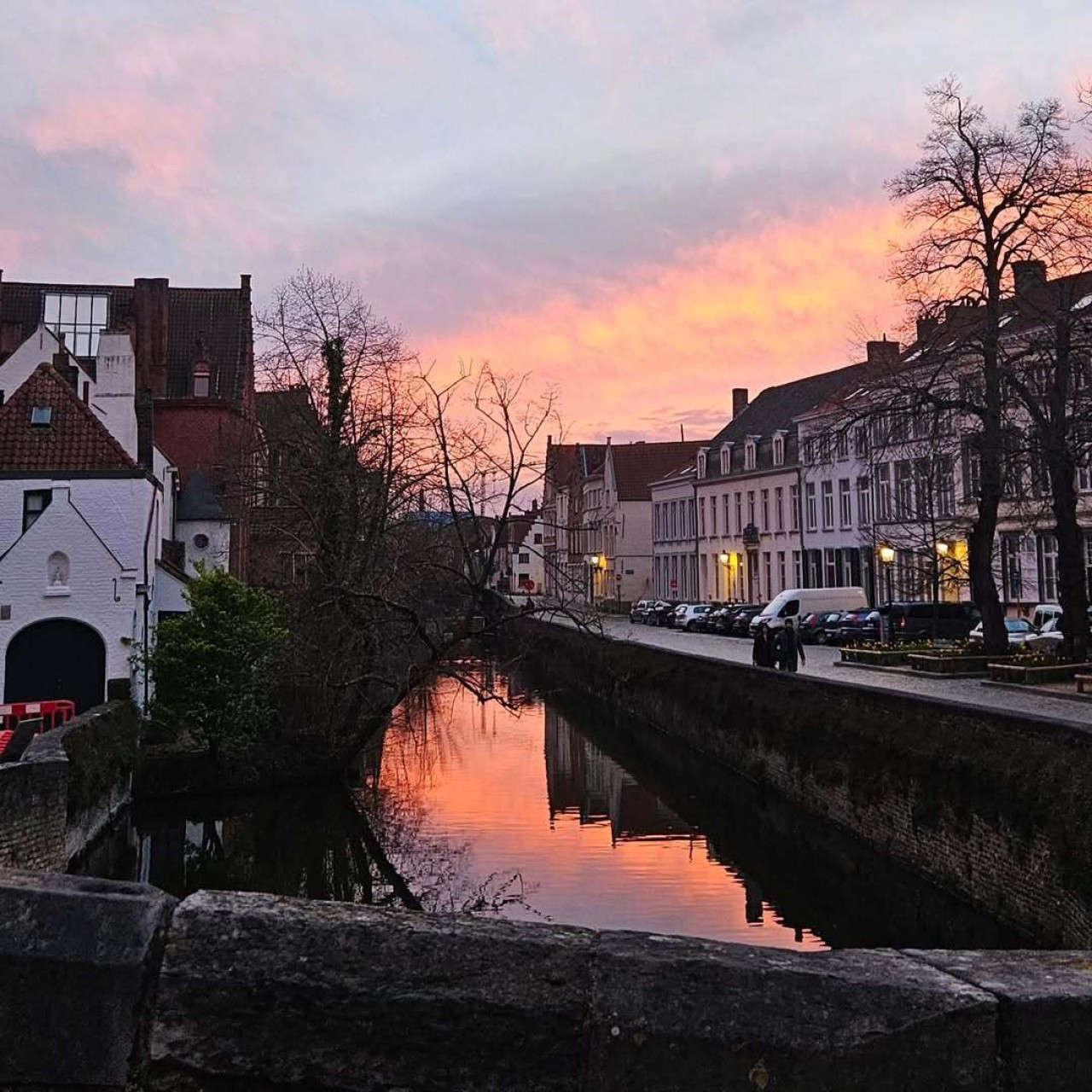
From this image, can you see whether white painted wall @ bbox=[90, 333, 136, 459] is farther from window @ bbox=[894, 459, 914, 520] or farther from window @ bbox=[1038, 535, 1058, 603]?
window @ bbox=[1038, 535, 1058, 603]

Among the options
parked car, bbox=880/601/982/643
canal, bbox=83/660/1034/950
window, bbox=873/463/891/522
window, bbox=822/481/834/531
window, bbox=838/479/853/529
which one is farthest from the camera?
window, bbox=822/481/834/531

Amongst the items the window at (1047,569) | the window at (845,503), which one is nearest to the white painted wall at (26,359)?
the window at (1047,569)

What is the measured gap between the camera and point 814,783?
65.6 feet

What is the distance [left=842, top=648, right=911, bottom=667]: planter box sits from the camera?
2948 cm

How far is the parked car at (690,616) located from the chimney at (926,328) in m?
30.2

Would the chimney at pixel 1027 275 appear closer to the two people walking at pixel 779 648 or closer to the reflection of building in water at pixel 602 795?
the two people walking at pixel 779 648

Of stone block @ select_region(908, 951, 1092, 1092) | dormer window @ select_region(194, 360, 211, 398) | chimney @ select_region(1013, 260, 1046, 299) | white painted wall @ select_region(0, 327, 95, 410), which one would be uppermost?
dormer window @ select_region(194, 360, 211, 398)

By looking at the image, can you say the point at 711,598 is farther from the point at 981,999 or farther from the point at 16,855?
the point at 981,999

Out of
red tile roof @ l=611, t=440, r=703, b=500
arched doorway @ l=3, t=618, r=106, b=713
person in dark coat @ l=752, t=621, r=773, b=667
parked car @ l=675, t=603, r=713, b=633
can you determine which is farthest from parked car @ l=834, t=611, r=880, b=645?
red tile roof @ l=611, t=440, r=703, b=500

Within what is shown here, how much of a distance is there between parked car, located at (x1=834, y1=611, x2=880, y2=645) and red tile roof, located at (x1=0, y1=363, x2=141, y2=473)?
24.0 m

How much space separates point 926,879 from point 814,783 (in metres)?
4.76

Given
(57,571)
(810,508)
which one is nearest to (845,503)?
(810,508)

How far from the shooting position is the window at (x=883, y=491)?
176ft

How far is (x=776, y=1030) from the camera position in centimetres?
284
